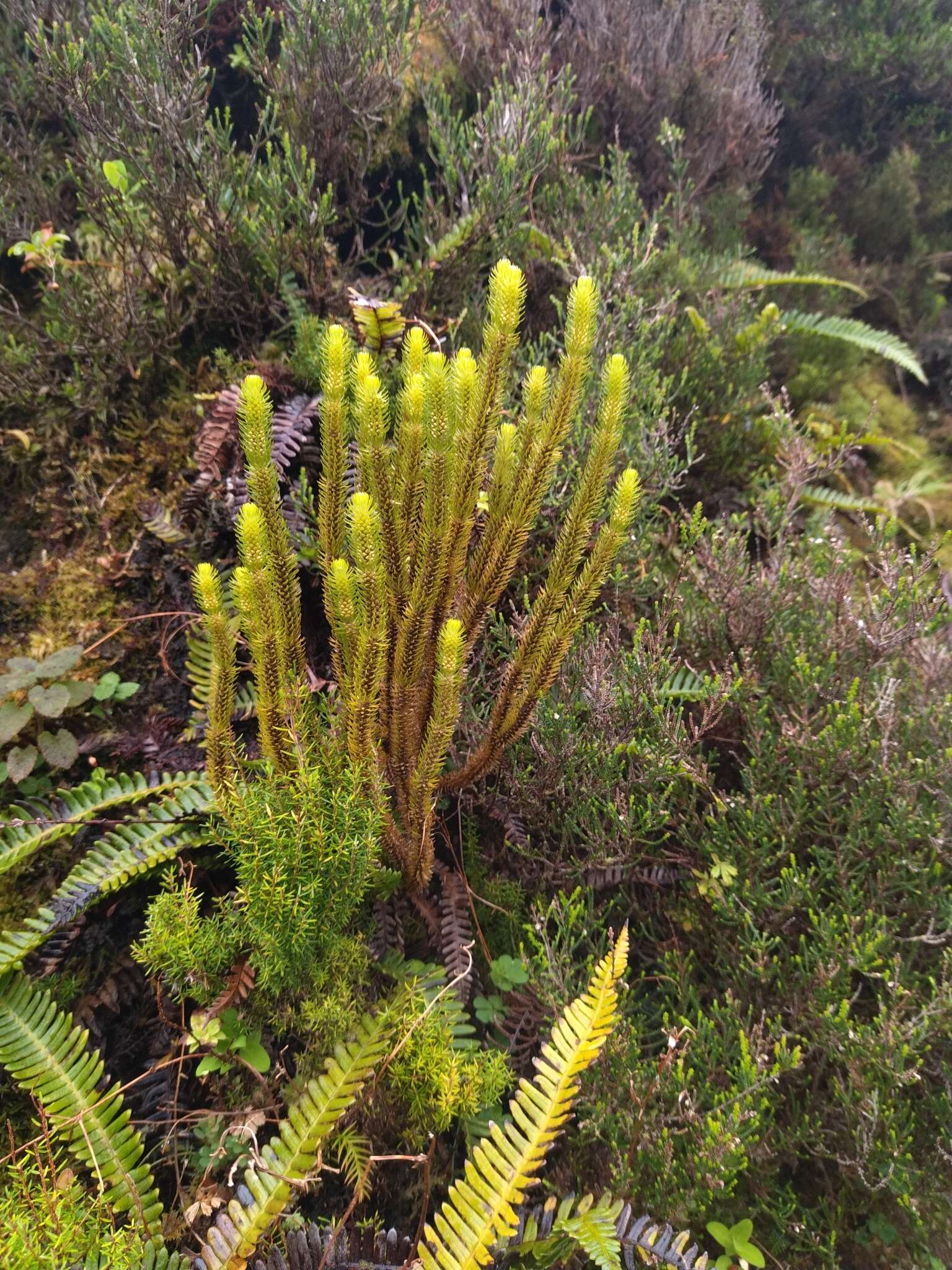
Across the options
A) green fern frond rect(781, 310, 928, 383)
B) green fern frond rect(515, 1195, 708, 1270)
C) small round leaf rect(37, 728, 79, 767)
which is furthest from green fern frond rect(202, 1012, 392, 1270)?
green fern frond rect(781, 310, 928, 383)

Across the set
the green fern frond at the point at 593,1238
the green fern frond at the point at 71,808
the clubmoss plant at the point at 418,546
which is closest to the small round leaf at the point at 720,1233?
the green fern frond at the point at 593,1238

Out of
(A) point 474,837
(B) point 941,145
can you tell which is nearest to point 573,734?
(A) point 474,837

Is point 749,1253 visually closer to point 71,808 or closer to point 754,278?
point 71,808

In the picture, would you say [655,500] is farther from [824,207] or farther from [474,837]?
[824,207]

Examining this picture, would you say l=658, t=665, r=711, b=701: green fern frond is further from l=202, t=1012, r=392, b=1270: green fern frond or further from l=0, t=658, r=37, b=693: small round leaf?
l=0, t=658, r=37, b=693: small round leaf

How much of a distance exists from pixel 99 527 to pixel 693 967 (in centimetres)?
271

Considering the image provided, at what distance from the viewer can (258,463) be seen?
1.67 metres

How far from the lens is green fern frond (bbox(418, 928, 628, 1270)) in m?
1.42

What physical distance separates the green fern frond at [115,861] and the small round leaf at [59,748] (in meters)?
0.27

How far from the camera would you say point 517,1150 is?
1510 mm

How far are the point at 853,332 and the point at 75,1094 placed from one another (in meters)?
5.00

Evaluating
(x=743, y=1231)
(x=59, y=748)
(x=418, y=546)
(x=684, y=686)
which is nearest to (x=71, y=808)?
(x=59, y=748)

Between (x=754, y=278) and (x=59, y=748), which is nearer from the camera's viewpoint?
→ (x=59, y=748)

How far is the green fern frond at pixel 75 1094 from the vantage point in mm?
1628
